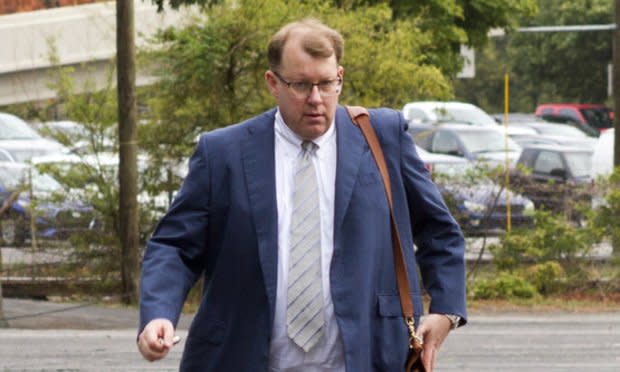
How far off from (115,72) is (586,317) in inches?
253

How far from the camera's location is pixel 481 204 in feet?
A: 54.0

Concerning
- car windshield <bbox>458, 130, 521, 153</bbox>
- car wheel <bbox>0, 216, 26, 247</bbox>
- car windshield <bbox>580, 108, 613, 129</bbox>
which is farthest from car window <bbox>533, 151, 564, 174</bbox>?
car windshield <bbox>580, 108, 613, 129</bbox>

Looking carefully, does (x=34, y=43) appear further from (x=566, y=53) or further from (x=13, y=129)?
(x=566, y=53)

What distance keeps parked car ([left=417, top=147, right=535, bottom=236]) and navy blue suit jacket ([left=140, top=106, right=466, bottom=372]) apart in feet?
39.3

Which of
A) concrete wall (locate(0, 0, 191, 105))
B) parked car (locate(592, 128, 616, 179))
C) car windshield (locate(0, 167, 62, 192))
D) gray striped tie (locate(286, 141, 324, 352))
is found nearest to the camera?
gray striped tie (locate(286, 141, 324, 352))

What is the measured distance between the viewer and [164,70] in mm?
16422

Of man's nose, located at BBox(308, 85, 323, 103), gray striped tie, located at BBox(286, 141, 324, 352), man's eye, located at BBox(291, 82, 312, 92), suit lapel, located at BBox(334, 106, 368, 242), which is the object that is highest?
man's eye, located at BBox(291, 82, 312, 92)

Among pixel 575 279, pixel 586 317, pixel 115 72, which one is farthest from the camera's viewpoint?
pixel 115 72

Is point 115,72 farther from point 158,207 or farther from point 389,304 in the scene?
point 389,304

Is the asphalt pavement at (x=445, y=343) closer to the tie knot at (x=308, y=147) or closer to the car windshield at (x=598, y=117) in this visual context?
the tie knot at (x=308, y=147)

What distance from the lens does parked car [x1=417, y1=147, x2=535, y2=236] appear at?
16.3 m

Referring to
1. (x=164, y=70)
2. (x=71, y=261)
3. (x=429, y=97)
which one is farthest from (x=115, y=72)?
(x=429, y=97)

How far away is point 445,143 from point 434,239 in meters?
24.2

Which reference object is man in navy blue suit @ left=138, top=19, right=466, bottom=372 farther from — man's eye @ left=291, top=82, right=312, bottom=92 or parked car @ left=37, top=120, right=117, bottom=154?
parked car @ left=37, top=120, right=117, bottom=154
